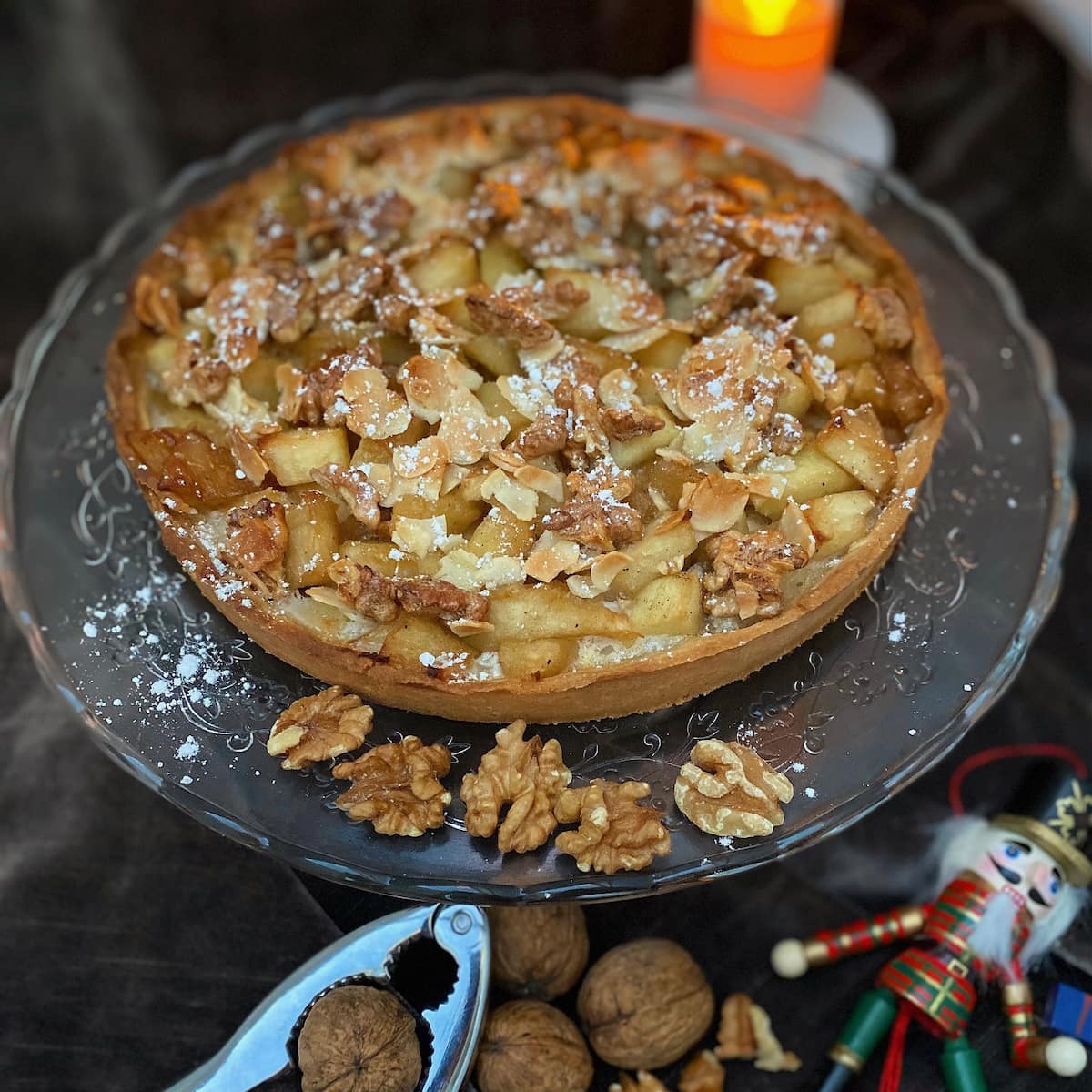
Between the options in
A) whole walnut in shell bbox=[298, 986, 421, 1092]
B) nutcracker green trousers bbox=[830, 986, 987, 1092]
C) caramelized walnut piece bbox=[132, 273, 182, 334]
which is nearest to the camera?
whole walnut in shell bbox=[298, 986, 421, 1092]

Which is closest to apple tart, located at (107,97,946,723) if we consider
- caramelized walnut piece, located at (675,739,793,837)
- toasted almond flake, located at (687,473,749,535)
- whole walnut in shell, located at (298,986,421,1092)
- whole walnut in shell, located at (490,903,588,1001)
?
toasted almond flake, located at (687,473,749,535)

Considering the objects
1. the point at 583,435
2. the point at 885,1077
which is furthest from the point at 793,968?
the point at 583,435

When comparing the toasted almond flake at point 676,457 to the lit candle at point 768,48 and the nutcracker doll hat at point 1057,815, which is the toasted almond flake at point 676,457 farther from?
the lit candle at point 768,48

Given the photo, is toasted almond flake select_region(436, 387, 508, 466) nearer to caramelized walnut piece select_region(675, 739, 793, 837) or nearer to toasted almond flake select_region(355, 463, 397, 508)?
toasted almond flake select_region(355, 463, 397, 508)

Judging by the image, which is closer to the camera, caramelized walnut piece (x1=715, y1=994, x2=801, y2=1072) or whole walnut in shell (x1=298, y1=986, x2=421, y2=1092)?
whole walnut in shell (x1=298, y1=986, x2=421, y2=1092)

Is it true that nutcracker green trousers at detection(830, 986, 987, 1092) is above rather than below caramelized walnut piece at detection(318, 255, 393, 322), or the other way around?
below

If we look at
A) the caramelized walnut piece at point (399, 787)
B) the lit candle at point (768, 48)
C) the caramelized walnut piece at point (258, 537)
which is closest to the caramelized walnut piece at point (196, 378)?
the caramelized walnut piece at point (258, 537)

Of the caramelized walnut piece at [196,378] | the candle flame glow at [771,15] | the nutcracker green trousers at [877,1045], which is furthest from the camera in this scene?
the candle flame glow at [771,15]

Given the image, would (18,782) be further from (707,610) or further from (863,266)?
(863,266)

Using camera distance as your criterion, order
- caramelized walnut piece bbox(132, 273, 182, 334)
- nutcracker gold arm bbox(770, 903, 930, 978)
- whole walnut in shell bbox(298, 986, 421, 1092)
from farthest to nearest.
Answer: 1. caramelized walnut piece bbox(132, 273, 182, 334)
2. nutcracker gold arm bbox(770, 903, 930, 978)
3. whole walnut in shell bbox(298, 986, 421, 1092)
